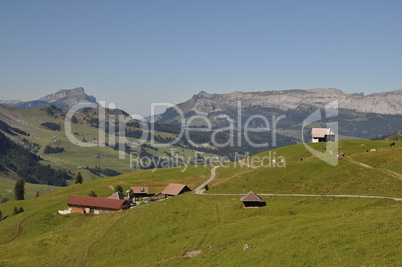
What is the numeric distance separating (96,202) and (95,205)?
1933 millimetres

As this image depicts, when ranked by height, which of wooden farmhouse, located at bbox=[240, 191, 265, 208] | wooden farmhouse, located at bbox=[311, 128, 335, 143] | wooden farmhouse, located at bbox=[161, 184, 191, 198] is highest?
wooden farmhouse, located at bbox=[311, 128, 335, 143]

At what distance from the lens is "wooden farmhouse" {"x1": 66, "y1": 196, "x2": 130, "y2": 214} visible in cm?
11769

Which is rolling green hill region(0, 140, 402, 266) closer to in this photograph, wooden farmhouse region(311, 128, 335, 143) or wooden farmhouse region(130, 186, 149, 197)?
wooden farmhouse region(130, 186, 149, 197)

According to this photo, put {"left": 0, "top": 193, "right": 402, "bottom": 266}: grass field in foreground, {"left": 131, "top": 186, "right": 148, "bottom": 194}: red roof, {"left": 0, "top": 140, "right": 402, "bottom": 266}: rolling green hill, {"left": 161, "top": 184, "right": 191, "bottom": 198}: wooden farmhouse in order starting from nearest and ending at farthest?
1. {"left": 0, "top": 193, "right": 402, "bottom": 266}: grass field in foreground
2. {"left": 0, "top": 140, "right": 402, "bottom": 266}: rolling green hill
3. {"left": 161, "top": 184, "right": 191, "bottom": 198}: wooden farmhouse
4. {"left": 131, "top": 186, "right": 148, "bottom": 194}: red roof

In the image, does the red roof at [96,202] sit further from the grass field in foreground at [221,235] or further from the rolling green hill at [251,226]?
the grass field in foreground at [221,235]

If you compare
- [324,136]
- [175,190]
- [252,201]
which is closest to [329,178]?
[252,201]

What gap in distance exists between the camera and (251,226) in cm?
7169

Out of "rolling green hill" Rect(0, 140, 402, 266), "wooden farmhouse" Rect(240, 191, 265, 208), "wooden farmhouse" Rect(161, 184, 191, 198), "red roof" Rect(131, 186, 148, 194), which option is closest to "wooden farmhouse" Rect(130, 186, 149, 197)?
"red roof" Rect(131, 186, 148, 194)

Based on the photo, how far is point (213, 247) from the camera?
65000 mm

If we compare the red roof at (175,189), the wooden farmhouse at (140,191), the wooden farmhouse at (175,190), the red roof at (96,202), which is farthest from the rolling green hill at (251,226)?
the wooden farmhouse at (140,191)

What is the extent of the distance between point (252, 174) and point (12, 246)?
7185 centimetres

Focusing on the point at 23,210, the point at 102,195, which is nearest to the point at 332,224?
the point at 102,195

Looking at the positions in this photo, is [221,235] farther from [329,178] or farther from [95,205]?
[95,205]

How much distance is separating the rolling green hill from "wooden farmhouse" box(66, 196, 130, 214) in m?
3.96
